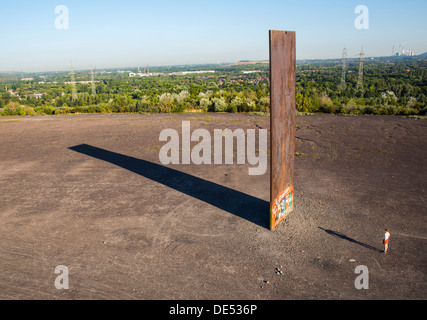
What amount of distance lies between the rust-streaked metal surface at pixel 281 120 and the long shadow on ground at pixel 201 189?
93 centimetres

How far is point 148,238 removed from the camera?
8133mm

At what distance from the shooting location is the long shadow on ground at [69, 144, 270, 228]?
952 cm

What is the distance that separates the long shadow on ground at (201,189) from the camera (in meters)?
9.52

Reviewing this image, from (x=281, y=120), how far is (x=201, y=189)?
4602mm

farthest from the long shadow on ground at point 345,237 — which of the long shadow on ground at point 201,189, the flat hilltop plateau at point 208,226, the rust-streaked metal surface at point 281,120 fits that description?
the long shadow on ground at point 201,189

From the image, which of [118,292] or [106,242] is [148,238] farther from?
[118,292]

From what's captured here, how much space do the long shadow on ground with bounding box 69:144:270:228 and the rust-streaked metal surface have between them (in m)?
0.93

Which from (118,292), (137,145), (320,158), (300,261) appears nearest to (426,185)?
(320,158)

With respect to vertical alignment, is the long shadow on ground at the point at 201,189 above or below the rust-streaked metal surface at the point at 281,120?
below

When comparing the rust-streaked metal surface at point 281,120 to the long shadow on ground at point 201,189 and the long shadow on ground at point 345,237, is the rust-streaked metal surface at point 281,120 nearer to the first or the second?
the long shadow on ground at point 201,189

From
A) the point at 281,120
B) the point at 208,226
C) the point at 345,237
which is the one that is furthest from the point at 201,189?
the point at 345,237

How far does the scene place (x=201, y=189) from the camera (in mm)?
11305

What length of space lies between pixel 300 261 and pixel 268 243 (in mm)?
997

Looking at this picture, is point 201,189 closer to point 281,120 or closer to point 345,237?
point 281,120
